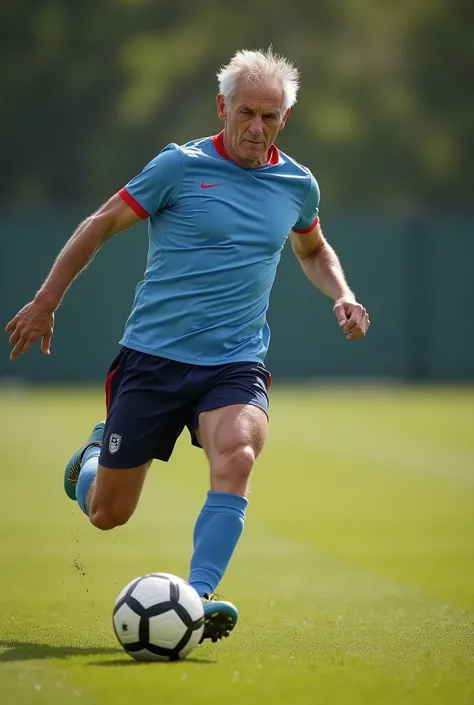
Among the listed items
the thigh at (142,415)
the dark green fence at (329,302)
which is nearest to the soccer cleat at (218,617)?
the thigh at (142,415)

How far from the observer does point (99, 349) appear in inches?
1024

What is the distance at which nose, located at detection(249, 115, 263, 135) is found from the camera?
6.07 m

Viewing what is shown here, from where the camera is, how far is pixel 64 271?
5914mm

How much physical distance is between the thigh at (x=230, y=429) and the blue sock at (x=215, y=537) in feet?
0.57

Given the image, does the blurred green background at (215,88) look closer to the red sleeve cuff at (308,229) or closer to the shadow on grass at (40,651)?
the red sleeve cuff at (308,229)

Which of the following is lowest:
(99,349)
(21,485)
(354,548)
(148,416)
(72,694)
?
(99,349)

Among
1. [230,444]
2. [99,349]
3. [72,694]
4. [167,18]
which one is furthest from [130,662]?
[167,18]

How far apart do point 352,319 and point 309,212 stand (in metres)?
0.74

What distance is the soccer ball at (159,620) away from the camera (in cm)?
525

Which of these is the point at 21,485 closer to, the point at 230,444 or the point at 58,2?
the point at 230,444

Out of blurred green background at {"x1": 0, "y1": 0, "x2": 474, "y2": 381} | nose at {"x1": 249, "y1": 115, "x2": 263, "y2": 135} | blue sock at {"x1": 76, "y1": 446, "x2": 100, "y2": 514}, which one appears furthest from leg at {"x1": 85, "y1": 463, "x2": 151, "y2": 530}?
blurred green background at {"x1": 0, "y1": 0, "x2": 474, "y2": 381}

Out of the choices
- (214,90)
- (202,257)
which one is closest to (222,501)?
(202,257)

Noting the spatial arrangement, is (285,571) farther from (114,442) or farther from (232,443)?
(232,443)

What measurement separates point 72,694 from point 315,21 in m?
39.3
